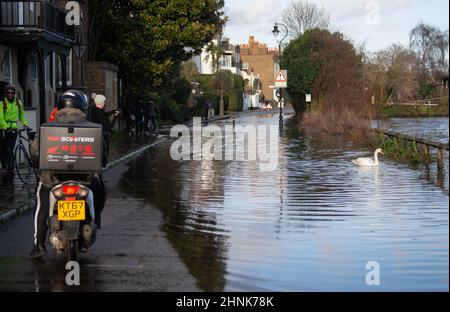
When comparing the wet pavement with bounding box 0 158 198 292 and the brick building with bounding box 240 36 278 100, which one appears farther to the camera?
the brick building with bounding box 240 36 278 100

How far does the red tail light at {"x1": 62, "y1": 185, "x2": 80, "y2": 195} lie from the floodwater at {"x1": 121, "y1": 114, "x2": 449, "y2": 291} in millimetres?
1331

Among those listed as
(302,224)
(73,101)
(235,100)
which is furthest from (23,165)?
(235,100)

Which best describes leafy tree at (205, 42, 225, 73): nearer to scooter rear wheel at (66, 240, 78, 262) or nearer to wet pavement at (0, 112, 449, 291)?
wet pavement at (0, 112, 449, 291)

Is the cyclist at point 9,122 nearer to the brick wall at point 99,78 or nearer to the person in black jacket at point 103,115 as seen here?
the person in black jacket at point 103,115

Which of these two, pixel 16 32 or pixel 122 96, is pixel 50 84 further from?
pixel 122 96

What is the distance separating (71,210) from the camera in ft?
25.4

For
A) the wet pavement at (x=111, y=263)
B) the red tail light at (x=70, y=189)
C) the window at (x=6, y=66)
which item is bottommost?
the wet pavement at (x=111, y=263)

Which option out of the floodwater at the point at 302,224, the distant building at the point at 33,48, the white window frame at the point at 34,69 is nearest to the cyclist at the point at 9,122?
the floodwater at the point at 302,224

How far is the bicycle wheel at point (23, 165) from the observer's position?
15414mm

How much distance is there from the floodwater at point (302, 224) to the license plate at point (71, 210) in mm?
1188

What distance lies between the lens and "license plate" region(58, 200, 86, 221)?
7.72m

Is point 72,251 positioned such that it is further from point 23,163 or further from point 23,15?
point 23,15

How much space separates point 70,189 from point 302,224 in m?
3.83

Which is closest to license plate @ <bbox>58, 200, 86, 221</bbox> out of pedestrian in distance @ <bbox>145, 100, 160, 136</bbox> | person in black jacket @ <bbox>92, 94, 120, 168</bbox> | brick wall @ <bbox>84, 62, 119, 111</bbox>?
person in black jacket @ <bbox>92, 94, 120, 168</bbox>
